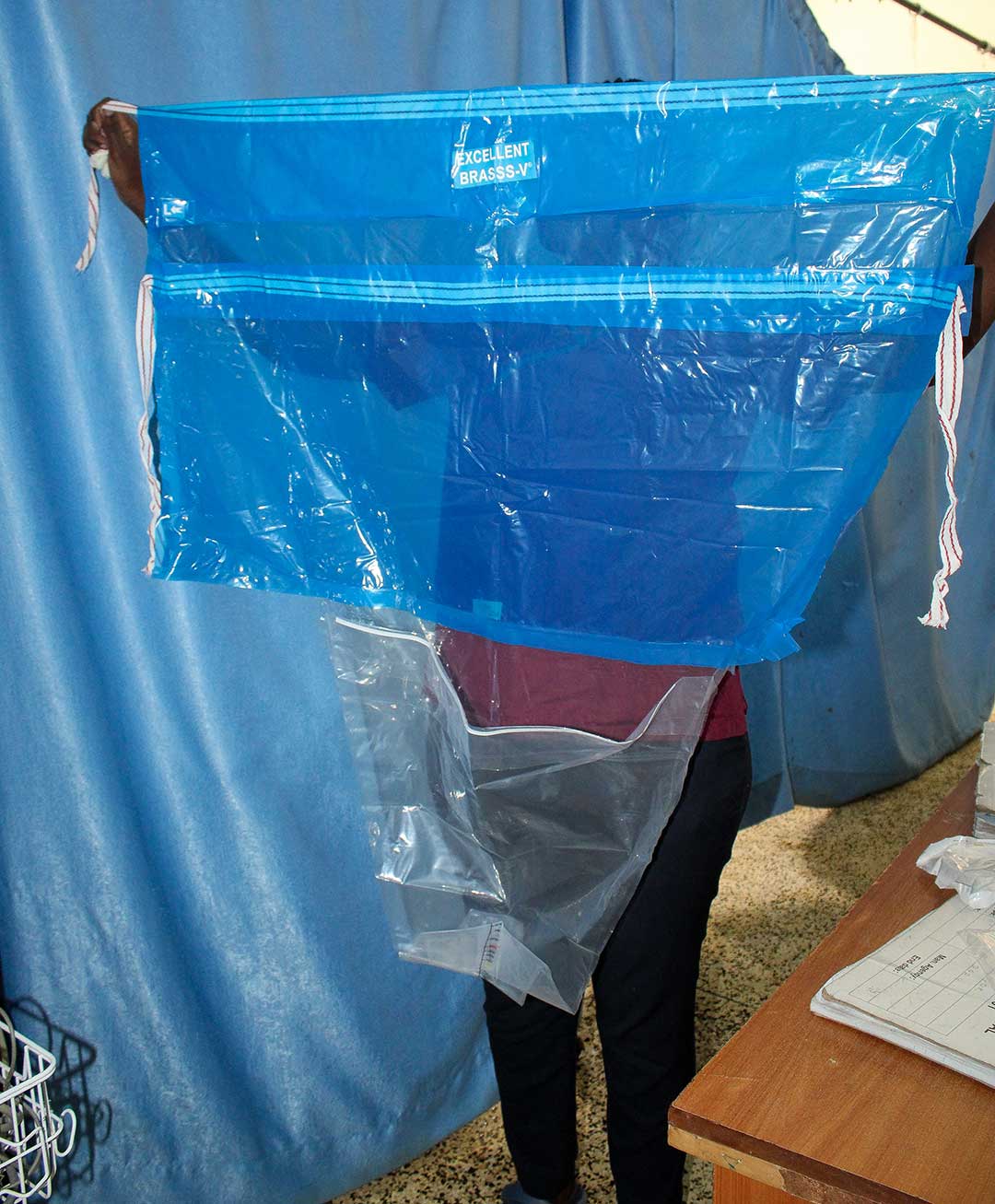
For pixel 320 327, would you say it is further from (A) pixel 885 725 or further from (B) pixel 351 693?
(A) pixel 885 725

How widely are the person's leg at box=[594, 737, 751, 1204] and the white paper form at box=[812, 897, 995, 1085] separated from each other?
0.29 meters

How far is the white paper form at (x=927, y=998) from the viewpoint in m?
0.75

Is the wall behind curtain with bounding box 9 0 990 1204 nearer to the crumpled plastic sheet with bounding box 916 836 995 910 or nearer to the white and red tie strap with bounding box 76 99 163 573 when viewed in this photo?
the white and red tie strap with bounding box 76 99 163 573

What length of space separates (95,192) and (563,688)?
0.74 m

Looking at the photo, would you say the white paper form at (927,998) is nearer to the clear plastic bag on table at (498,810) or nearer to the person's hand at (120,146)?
the clear plastic bag on table at (498,810)

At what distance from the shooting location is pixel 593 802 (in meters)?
→ 1.10

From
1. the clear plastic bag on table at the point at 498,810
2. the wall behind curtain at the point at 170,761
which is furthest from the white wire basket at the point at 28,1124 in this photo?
the clear plastic bag on table at the point at 498,810

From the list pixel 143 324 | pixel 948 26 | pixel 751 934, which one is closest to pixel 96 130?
pixel 143 324

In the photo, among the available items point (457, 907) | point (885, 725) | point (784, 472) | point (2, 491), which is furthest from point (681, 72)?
point (885, 725)

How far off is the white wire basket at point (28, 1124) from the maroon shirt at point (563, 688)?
61 centimetres

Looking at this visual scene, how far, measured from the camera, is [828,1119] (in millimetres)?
699

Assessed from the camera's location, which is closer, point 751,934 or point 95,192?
point 95,192

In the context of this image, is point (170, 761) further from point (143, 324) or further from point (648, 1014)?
point (648, 1014)

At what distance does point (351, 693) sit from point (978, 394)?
2.74 meters
